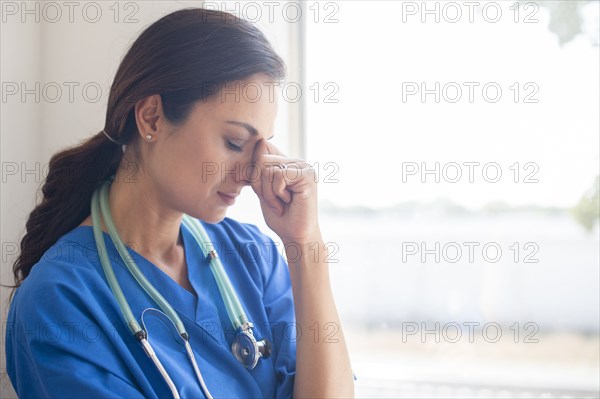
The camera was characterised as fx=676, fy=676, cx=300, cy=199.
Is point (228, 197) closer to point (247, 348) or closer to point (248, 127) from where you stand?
point (248, 127)

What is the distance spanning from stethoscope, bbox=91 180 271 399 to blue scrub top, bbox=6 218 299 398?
13 millimetres

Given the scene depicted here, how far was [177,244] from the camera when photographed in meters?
1.39

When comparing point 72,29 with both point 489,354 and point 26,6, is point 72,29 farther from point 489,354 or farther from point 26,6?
point 489,354

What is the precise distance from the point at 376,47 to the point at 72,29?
788 millimetres

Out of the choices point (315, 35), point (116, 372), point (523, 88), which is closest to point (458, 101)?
point (523, 88)

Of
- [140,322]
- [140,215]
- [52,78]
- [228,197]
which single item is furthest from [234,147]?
[52,78]

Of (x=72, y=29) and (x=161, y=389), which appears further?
(x=72, y=29)

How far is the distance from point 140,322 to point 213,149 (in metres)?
0.33

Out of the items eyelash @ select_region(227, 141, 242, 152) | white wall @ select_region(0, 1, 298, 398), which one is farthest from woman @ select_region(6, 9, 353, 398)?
white wall @ select_region(0, 1, 298, 398)

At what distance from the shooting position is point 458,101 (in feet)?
5.87

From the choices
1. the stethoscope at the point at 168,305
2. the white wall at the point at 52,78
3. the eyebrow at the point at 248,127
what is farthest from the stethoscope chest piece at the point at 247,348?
the white wall at the point at 52,78

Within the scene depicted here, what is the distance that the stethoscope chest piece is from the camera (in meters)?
1.24

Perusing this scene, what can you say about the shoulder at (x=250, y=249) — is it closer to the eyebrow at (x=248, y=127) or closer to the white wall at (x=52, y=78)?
the eyebrow at (x=248, y=127)

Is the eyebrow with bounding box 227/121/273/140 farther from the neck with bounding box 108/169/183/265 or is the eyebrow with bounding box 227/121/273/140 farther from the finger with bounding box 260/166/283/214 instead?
the neck with bounding box 108/169/183/265
